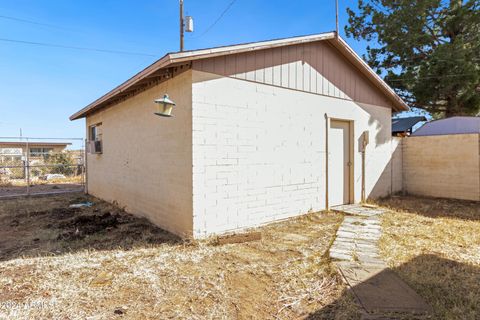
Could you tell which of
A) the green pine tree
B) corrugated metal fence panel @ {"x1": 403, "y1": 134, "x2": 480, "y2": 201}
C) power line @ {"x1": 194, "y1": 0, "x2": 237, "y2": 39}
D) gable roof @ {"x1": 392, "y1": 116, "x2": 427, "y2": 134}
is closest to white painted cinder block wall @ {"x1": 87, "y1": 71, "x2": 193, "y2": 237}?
power line @ {"x1": 194, "y1": 0, "x2": 237, "y2": 39}

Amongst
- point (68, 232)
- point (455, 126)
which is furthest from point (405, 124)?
point (68, 232)

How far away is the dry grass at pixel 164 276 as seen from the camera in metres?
2.41

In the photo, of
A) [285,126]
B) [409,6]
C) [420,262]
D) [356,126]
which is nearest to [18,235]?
[285,126]

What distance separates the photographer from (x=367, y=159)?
729 cm

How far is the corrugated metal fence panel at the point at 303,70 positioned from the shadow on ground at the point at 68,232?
9.84 feet

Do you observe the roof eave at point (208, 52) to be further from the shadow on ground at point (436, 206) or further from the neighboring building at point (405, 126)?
the neighboring building at point (405, 126)

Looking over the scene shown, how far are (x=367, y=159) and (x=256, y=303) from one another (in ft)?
19.5

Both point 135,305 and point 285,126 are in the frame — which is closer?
point 135,305

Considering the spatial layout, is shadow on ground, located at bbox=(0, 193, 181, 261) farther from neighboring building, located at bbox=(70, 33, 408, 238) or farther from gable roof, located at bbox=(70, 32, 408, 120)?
gable roof, located at bbox=(70, 32, 408, 120)

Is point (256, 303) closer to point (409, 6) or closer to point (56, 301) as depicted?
point (56, 301)

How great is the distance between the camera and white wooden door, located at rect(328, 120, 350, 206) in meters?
6.44

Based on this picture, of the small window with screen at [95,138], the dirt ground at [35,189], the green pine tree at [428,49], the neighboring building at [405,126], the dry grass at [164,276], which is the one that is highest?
the green pine tree at [428,49]

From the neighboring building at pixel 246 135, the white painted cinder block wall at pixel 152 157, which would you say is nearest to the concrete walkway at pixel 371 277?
the neighboring building at pixel 246 135

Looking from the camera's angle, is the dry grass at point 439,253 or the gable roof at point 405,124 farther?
the gable roof at point 405,124
